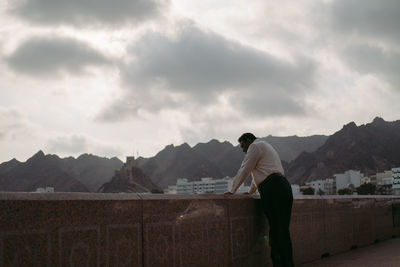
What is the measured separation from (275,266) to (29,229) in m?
3.07

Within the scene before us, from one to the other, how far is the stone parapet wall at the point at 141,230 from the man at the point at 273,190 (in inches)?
14.7

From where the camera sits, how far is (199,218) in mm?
4660

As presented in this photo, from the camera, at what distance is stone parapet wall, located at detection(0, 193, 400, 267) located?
2971 millimetres

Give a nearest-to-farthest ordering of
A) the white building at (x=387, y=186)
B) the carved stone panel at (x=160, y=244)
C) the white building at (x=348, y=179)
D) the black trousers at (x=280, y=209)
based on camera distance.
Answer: the carved stone panel at (x=160, y=244), the black trousers at (x=280, y=209), the white building at (x=387, y=186), the white building at (x=348, y=179)

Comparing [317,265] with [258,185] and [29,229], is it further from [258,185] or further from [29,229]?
[29,229]

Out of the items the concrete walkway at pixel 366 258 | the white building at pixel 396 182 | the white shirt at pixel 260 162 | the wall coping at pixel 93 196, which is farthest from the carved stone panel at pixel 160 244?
the white building at pixel 396 182

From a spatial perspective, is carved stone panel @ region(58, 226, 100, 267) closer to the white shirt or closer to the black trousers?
the white shirt

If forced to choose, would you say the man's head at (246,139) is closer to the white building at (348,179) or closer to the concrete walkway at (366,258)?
the concrete walkway at (366,258)

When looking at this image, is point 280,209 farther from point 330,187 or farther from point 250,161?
point 330,187

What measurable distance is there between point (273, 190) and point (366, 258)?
3.03 metres

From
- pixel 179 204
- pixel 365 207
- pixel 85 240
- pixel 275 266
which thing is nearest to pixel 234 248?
pixel 275 266

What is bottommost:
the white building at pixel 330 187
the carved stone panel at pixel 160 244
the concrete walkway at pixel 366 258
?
the white building at pixel 330 187

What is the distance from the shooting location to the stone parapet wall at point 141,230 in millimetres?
2971

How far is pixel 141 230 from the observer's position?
3887 mm
